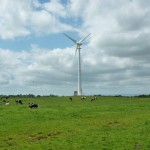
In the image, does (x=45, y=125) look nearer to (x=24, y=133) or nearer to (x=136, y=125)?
(x=24, y=133)

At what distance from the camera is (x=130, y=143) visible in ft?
83.3

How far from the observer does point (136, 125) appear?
3550 cm

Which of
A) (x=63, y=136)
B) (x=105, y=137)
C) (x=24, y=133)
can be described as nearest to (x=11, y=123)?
(x=24, y=133)

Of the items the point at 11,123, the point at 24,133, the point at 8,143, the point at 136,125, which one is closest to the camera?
the point at 8,143

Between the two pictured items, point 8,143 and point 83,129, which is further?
point 83,129

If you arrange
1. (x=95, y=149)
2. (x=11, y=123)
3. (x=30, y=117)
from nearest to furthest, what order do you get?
(x=95, y=149) < (x=11, y=123) < (x=30, y=117)

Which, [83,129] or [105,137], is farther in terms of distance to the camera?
[83,129]

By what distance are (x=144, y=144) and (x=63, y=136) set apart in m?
7.66

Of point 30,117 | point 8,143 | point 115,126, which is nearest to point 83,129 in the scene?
A: point 115,126

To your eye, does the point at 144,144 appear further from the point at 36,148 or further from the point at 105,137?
the point at 36,148

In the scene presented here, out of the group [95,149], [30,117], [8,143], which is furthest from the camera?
[30,117]

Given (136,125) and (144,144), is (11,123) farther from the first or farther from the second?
(144,144)

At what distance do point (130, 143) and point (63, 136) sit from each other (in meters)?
6.54

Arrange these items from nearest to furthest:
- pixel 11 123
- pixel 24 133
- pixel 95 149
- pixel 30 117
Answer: pixel 95 149, pixel 24 133, pixel 11 123, pixel 30 117
